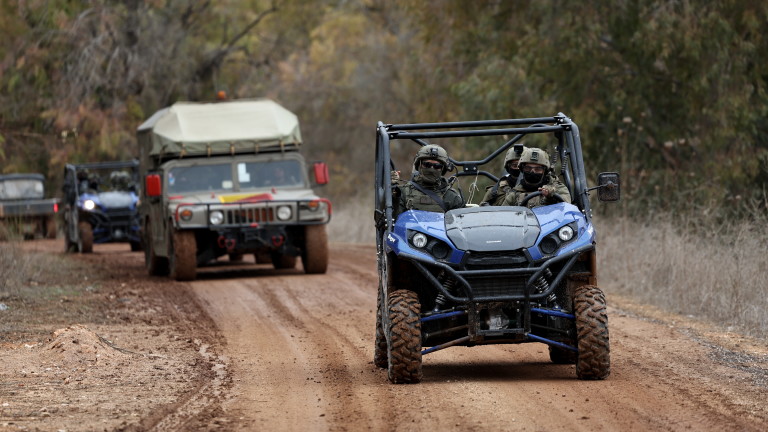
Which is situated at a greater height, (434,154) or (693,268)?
(434,154)

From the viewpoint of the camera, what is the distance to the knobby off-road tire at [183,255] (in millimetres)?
19281

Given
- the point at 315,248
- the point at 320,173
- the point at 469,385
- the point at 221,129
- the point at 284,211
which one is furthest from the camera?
the point at 221,129

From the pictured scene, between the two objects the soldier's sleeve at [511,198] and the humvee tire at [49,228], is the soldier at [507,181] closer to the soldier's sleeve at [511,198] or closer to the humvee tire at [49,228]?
the soldier's sleeve at [511,198]

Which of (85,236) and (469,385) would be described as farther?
(85,236)

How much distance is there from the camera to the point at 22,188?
34.1 m

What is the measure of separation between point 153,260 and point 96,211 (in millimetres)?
6446

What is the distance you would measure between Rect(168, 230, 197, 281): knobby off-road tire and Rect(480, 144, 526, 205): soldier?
9.18m

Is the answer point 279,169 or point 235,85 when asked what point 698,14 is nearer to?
point 279,169

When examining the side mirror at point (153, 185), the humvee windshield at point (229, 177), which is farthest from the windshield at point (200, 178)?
the side mirror at point (153, 185)

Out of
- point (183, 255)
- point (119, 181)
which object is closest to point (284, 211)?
point (183, 255)

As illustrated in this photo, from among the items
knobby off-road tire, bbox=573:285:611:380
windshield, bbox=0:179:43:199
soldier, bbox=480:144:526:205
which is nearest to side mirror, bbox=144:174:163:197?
soldier, bbox=480:144:526:205

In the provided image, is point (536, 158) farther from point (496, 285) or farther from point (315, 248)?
point (315, 248)

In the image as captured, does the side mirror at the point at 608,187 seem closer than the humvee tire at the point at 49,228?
Yes

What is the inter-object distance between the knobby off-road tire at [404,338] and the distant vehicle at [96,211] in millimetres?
18608
